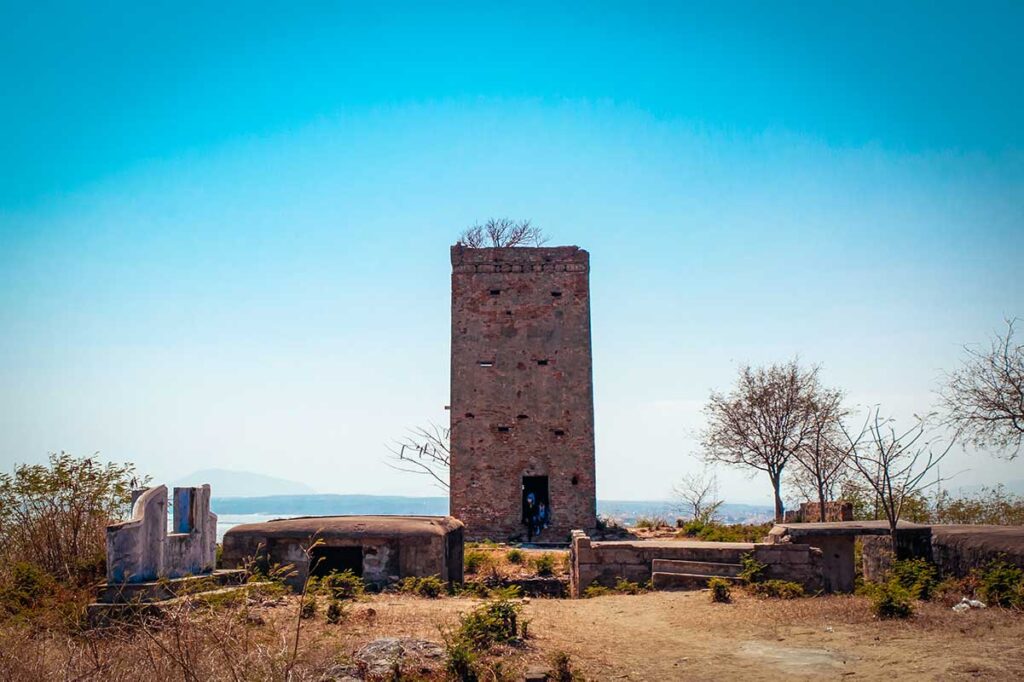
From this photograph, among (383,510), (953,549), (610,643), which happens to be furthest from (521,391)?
(383,510)

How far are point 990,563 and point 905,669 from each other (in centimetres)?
354

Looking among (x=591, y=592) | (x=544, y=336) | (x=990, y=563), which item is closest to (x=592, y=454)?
(x=544, y=336)

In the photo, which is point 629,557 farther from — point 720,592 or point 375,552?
point 375,552

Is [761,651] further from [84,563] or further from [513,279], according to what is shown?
[513,279]

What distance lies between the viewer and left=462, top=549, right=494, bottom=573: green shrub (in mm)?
15575

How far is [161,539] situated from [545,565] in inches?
318

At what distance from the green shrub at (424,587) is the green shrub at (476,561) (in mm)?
3567

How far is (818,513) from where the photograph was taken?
20875 millimetres

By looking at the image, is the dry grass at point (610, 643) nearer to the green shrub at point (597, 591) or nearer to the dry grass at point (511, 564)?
the green shrub at point (597, 591)

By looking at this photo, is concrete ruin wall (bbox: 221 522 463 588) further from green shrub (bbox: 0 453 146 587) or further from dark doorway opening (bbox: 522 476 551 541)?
dark doorway opening (bbox: 522 476 551 541)

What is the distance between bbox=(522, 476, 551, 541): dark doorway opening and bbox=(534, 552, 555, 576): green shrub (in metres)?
5.48

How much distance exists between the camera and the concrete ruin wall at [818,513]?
1760 centimetres

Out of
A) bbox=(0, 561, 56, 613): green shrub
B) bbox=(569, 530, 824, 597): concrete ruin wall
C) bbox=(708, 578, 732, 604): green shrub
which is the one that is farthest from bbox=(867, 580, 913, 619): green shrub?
bbox=(0, 561, 56, 613): green shrub

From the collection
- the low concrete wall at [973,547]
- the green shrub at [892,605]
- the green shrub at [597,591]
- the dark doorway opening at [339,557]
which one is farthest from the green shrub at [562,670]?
the dark doorway opening at [339,557]
